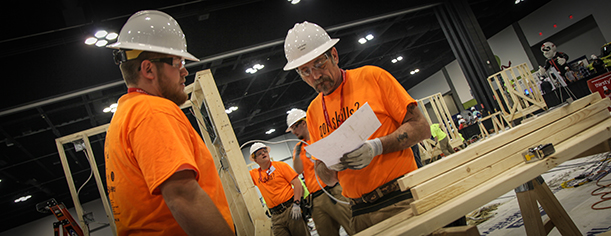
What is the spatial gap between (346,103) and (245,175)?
1598 millimetres

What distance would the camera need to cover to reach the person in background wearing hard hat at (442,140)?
11.1 meters

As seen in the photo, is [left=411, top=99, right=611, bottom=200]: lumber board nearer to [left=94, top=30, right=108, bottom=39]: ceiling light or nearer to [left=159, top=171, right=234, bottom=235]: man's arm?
[left=159, top=171, right=234, bottom=235]: man's arm

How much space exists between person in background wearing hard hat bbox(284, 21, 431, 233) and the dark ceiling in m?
5.16

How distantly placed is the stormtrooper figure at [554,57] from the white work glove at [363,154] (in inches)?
419

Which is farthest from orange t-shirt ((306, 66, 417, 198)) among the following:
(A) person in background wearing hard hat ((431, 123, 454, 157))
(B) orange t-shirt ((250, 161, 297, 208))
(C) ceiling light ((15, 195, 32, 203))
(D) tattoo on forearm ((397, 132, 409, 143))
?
(C) ceiling light ((15, 195, 32, 203))

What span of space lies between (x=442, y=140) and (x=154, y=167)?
11532 millimetres

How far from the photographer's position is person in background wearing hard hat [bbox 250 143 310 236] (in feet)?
16.7

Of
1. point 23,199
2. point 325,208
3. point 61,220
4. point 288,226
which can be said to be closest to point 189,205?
point 325,208

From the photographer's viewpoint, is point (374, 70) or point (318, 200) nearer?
point (374, 70)

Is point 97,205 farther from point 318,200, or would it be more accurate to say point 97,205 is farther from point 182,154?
point 182,154

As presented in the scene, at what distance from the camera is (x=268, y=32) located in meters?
7.71

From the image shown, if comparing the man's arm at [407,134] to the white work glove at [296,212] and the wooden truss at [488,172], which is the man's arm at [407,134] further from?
the white work glove at [296,212]

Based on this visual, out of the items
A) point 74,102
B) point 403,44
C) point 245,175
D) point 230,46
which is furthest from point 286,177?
point 403,44

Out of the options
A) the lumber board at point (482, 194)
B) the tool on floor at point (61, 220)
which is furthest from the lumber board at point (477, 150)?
the tool on floor at point (61, 220)
